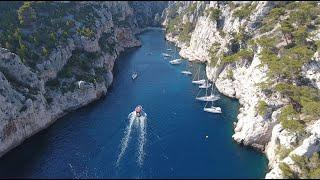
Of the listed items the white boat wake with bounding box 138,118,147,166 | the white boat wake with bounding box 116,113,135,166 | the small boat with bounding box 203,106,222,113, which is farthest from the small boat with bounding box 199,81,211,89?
the white boat wake with bounding box 116,113,135,166

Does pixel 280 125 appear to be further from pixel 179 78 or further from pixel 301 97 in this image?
pixel 179 78

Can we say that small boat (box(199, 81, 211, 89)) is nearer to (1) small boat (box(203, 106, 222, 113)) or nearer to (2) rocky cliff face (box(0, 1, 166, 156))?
(1) small boat (box(203, 106, 222, 113))

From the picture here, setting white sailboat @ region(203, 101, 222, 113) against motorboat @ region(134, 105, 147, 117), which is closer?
motorboat @ region(134, 105, 147, 117)

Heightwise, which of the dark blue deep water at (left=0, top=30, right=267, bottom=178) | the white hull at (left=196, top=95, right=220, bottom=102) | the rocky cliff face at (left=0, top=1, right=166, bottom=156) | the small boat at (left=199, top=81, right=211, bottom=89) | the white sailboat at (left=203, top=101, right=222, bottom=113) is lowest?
the dark blue deep water at (left=0, top=30, right=267, bottom=178)

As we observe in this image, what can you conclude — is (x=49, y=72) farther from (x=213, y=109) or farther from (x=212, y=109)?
(x=213, y=109)

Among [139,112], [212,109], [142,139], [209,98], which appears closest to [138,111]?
[139,112]

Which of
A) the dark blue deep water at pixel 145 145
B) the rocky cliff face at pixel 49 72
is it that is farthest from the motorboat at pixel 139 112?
the rocky cliff face at pixel 49 72

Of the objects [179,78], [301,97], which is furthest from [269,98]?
[179,78]
